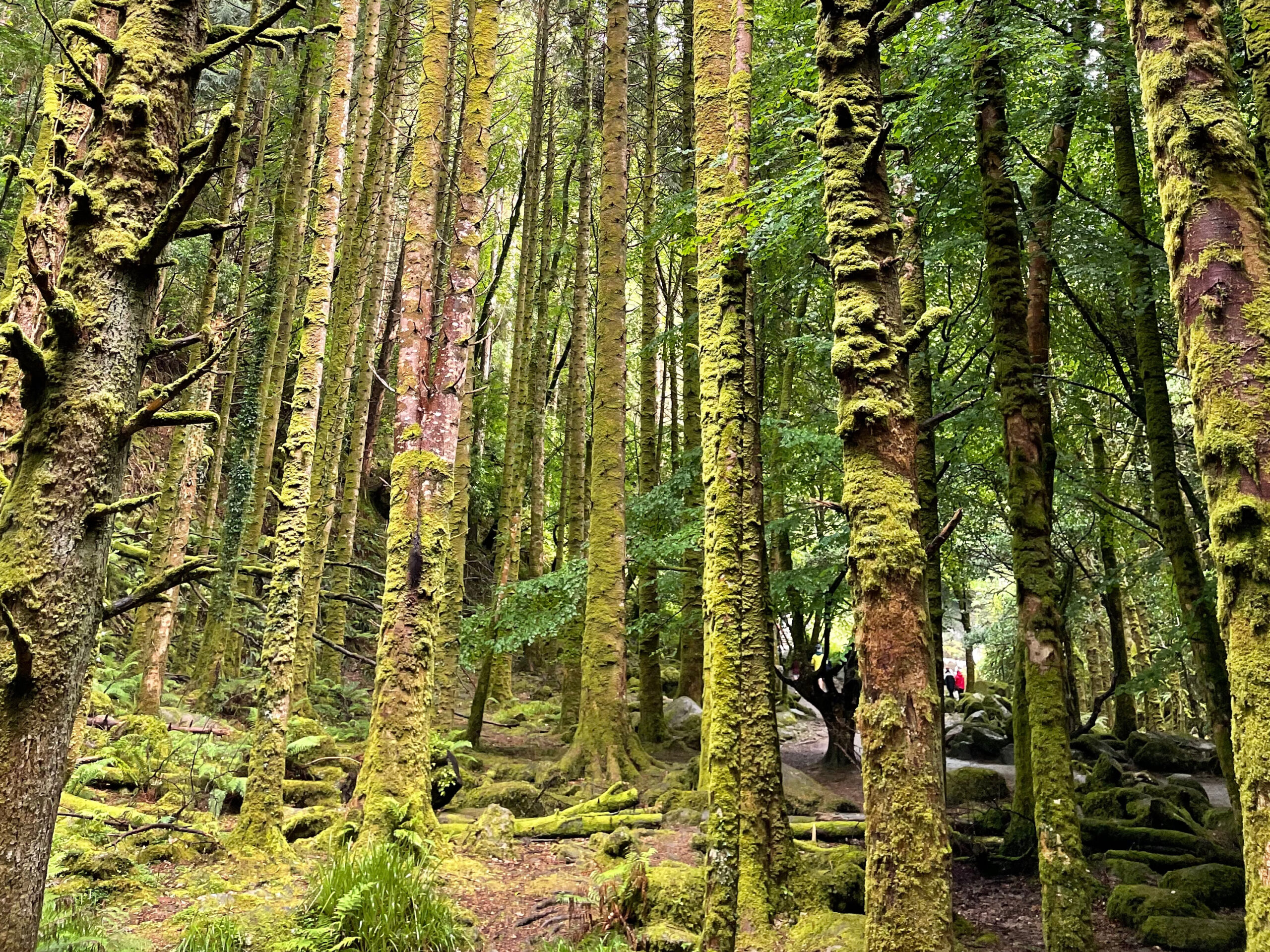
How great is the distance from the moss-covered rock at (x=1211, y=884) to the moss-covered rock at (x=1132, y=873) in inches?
12.2

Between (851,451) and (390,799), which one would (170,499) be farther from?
(851,451)

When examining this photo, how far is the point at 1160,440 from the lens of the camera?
7.75 m

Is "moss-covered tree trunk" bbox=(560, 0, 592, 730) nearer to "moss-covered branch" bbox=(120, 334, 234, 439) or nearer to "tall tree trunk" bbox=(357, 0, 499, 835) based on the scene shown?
"tall tree trunk" bbox=(357, 0, 499, 835)

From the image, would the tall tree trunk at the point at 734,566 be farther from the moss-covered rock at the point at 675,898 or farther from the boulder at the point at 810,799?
the boulder at the point at 810,799

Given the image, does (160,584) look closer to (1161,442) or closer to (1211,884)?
(1161,442)

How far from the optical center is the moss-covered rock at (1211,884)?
681 cm

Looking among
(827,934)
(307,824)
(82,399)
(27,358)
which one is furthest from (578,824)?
(27,358)

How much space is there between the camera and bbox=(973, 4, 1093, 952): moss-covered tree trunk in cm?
505

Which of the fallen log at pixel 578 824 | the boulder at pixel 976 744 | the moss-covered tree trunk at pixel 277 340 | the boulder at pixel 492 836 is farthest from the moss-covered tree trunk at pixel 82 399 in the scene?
the boulder at pixel 976 744

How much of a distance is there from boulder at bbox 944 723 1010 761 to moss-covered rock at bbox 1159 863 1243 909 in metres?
8.25

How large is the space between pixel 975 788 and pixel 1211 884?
14.5 feet

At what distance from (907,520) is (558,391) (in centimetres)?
3004

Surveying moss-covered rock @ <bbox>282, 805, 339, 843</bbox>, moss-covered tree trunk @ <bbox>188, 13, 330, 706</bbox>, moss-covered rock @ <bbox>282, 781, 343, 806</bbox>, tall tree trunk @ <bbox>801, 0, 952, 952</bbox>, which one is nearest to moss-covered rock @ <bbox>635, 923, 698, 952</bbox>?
tall tree trunk @ <bbox>801, 0, 952, 952</bbox>

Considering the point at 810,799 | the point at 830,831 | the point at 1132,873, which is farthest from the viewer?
the point at 810,799
